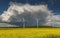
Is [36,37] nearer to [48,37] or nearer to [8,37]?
[48,37]

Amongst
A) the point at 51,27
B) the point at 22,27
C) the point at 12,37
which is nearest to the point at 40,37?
the point at 12,37

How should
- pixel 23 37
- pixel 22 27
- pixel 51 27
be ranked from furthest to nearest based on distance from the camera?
pixel 51 27 < pixel 22 27 < pixel 23 37

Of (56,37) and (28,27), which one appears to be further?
(28,27)

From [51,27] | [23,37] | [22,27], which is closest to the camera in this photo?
[23,37]

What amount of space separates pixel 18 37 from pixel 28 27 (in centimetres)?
1199

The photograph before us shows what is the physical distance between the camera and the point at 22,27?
26797 millimetres

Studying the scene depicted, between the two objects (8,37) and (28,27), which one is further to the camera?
(28,27)

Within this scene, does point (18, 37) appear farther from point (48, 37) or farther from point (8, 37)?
point (48, 37)

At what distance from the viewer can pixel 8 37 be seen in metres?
16.0

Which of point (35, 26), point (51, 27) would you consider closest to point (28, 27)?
point (35, 26)

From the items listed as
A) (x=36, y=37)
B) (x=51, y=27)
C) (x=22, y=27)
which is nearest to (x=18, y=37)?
(x=36, y=37)

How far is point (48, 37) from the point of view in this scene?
16.1 meters

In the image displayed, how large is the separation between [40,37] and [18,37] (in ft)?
6.30

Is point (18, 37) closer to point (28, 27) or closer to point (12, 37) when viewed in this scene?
point (12, 37)
